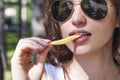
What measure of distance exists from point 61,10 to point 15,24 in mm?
22274

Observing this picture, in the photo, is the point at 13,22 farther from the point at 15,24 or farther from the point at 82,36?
the point at 82,36

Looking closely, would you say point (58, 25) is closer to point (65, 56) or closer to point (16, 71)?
point (65, 56)

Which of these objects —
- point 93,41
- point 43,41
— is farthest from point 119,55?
point 43,41

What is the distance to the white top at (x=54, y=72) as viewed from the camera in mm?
3117

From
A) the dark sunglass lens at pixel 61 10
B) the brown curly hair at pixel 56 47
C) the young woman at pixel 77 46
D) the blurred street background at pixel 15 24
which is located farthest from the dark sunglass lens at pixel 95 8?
the blurred street background at pixel 15 24

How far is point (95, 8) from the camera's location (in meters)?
2.95

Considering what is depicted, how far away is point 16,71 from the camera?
2.98 m

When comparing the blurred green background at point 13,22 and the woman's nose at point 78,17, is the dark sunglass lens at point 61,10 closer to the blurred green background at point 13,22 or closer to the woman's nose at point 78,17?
the woman's nose at point 78,17

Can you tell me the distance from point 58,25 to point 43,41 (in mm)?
250

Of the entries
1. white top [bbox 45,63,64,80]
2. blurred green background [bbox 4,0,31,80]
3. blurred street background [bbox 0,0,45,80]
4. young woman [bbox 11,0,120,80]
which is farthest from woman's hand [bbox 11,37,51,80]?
blurred green background [bbox 4,0,31,80]

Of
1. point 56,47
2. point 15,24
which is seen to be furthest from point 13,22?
point 56,47

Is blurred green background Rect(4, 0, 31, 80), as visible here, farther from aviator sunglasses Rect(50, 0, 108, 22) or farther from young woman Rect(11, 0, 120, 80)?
aviator sunglasses Rect(50, 0, 108, 22)

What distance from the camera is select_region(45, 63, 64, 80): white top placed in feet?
10.2

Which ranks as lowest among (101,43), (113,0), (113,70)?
(113,70)
